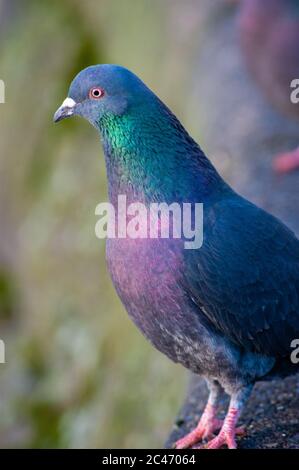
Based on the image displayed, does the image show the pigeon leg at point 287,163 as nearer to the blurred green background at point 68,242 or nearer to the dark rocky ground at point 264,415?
the blurred green background at point 68,242

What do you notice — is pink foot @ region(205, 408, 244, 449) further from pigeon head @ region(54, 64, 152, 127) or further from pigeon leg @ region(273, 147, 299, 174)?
pigeon leg @ region(273, 147, 299, 174)

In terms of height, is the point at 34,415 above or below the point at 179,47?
below

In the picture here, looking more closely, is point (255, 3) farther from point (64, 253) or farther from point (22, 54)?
point (22, 54)

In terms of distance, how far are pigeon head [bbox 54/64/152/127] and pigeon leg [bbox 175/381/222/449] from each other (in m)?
1.42

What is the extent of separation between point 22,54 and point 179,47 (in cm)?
344

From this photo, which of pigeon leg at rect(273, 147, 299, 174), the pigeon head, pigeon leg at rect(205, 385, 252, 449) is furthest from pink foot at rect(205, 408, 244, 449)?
pigeon leg at rect(273, 147, 299, 174)

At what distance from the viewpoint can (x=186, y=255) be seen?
4.01 meters

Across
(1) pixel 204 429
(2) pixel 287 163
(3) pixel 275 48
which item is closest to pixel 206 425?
(1) pixel 204 429

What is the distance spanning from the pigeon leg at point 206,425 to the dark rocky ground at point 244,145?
0.18 meters

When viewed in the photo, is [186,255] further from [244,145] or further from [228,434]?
[244,145]

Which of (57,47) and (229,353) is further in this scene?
(57,47)

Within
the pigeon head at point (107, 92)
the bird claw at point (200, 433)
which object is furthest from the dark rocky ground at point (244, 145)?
the pigeon head at point (107, 92)
